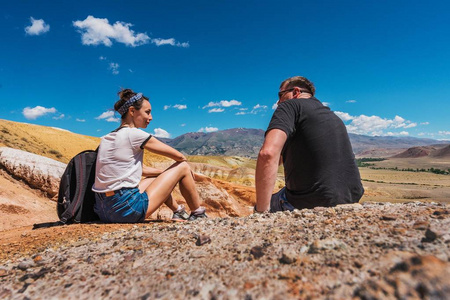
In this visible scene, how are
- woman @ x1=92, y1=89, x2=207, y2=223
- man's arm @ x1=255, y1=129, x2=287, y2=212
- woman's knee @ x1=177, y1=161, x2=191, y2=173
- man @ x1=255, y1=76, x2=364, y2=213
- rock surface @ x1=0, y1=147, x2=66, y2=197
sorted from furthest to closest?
rock surface @ x1=0, y1=147, x2=66, y2=197, woman's knee @ x1=177, y1=161, x2=191, y2=173, woman @ x1=92, y1=89, x2=207, y2=223, man @ x1=255, y1=76, x2=364, y2=213, man's arm @ x1=255, y1=129, x2=287, y2=212

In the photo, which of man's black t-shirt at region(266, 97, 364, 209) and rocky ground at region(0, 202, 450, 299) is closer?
rocky ground at region(0, 202, 450, 299)

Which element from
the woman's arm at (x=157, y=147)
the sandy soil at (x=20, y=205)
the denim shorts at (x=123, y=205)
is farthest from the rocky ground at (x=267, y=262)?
the sandy soil at (x=20, y=205)

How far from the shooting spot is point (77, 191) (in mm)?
4066

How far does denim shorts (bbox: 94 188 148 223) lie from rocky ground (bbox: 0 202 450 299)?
105cm

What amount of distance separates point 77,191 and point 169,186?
1.41m

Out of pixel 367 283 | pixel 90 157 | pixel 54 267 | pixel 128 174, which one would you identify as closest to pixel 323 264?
pixel 367 283

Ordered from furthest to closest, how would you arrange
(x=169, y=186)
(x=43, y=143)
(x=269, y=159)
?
(x=43, y=143)
(x=169, y=186)
(x=269, y=159)

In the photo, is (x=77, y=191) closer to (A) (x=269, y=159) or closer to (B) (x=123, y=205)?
(B) (x=123, y=205)

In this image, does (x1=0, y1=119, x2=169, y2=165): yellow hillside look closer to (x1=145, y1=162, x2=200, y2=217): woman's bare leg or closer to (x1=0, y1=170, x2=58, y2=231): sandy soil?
(x1=0, y1=170, x2=58, y2=231): sandy soil

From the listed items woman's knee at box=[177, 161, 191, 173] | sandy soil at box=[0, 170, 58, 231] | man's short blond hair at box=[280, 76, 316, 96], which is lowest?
sandy soil at box=[0, 170, 58, 231]

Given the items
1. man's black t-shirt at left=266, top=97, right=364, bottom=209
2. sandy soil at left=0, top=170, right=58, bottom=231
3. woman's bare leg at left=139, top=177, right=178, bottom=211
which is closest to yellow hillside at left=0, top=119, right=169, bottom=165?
sandy soil at left=0, top=170, right=58, bottom=231

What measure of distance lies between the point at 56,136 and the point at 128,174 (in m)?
19.9

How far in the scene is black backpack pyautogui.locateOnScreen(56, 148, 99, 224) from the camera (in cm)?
411

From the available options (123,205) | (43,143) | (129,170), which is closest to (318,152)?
(129,170)
